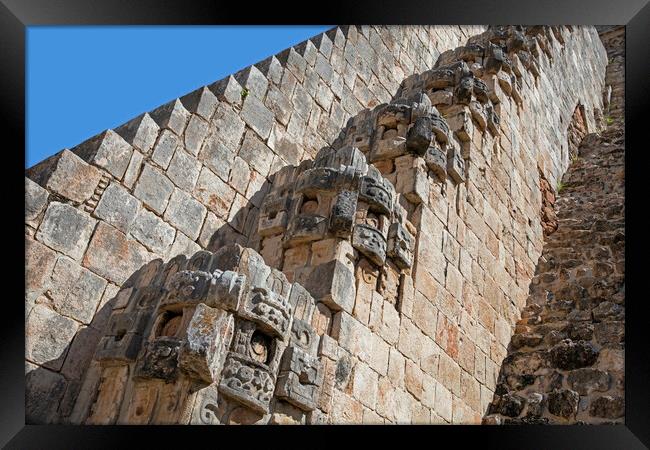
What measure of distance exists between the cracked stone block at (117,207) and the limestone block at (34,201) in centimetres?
43

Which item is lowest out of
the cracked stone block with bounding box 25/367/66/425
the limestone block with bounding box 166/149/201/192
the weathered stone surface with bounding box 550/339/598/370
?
the cracked stone block with bounding box 25/367/66/425

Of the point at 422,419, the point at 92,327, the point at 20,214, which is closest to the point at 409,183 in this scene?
the point at 422,419

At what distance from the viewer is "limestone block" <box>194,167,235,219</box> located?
630cm

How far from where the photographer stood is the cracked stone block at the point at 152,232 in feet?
18.4

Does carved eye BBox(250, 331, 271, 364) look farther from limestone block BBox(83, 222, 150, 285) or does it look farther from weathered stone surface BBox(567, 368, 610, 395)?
weathered stone surface BBox(567, 368, 610, 395)

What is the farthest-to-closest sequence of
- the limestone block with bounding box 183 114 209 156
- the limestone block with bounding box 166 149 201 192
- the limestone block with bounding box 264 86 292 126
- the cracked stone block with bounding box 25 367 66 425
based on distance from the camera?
the limestone block with bounding box 264 86 292 126 → the limestone block with bounding box 183 114 209 156 → the limestone block with bounding box 166 149 201 192 → the cracked stone block with bounding box 25 367 66 425

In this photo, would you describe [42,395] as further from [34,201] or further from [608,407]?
[608,407]

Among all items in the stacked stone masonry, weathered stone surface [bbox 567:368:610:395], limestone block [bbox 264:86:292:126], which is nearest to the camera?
the stacked stone masonry

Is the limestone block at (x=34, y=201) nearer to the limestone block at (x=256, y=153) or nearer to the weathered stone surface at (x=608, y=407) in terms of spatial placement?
the limestone block at (x=256, y=153)

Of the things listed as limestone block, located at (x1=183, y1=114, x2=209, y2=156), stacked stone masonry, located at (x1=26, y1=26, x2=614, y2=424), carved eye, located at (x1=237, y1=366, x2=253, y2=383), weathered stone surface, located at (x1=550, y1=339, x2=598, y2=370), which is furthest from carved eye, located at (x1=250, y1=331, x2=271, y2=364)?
weathered stone surface, located at (x1=550, y1=339, x2=598, y2=370)

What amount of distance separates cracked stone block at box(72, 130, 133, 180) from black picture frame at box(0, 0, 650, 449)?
5.65 feet

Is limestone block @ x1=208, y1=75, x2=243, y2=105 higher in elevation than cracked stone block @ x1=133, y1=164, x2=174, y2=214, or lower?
higher

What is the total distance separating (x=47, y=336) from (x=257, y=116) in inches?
131

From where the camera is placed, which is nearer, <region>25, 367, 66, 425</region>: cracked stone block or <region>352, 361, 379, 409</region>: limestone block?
<region>25, 367, 66, 425</region>: cracked stone block
